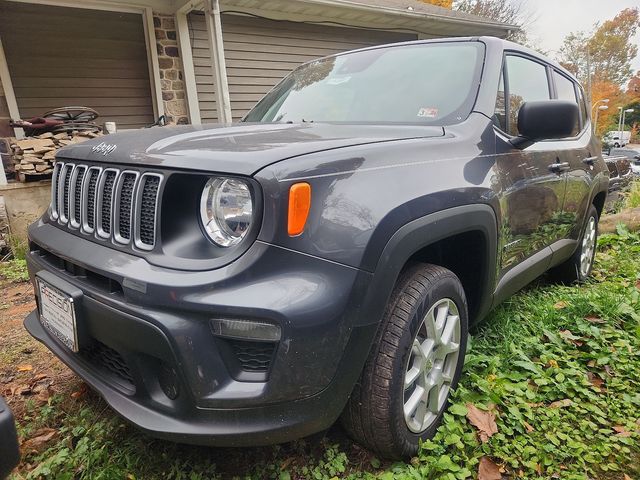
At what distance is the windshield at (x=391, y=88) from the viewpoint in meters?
2.24

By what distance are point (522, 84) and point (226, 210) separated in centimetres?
213

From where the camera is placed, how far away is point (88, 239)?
1688 millimetres

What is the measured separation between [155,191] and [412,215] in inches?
34.0

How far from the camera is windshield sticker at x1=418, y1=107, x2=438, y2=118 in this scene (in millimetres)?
2189

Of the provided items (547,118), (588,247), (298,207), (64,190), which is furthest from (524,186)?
(64,190)

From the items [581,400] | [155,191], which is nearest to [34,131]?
[155,191]

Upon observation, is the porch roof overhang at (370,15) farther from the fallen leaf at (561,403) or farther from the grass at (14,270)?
the fallen leaf at (561,403)

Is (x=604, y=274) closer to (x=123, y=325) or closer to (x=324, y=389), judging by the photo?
(x=324, y=389)

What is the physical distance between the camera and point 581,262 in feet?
12.0

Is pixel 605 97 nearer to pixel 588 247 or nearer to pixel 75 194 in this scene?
pixel 588 247

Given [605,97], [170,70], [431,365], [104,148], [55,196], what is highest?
[170,70]

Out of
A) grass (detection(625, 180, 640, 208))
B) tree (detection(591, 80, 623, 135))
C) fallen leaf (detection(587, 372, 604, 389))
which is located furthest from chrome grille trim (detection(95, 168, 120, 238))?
tree (detection(591, 80, 623, 135))

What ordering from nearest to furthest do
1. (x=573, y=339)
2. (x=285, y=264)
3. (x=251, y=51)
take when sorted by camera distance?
(x=285, y=264) < (x=573, y=339) < (x=251, y=51)

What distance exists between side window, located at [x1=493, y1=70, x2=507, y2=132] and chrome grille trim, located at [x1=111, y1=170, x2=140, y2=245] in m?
1.73
